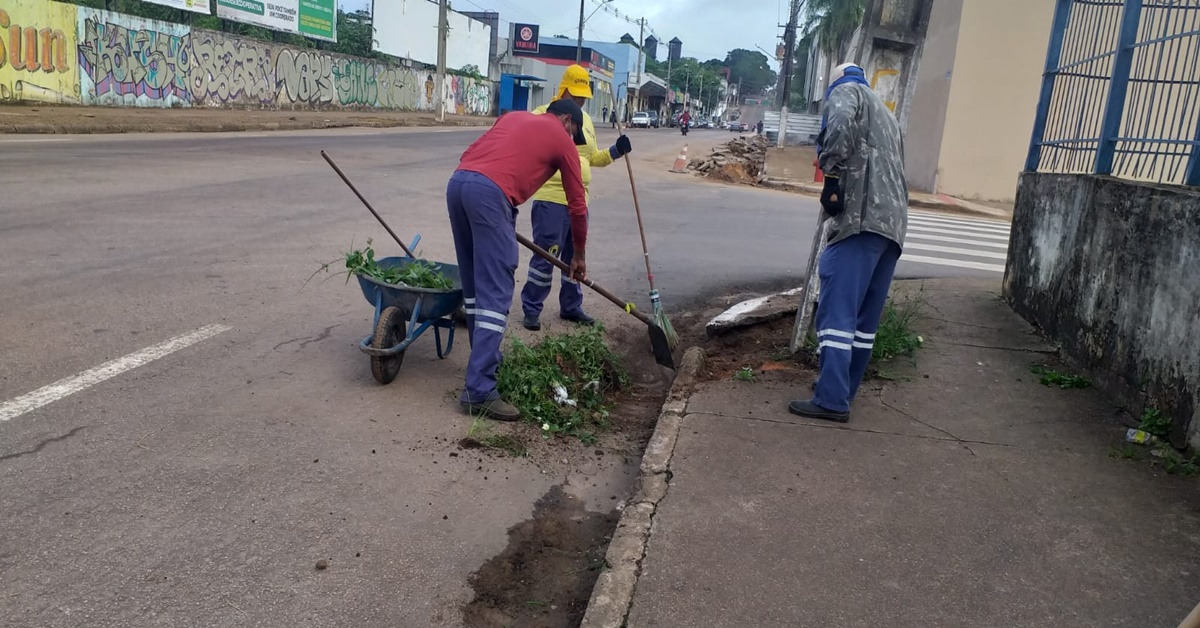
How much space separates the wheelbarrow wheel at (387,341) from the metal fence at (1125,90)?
4.23 metres

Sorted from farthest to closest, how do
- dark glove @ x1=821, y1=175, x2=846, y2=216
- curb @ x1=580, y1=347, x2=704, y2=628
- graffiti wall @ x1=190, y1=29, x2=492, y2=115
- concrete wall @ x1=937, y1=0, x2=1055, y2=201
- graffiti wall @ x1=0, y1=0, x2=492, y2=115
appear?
graffiti wall @ x1=190, y1=29, x2=492, y2=115 < graffiti wall @ x1=0, y1=0, x2=492, y2=115 < concrete wall @ x1=937, y1=0, x2=1055, y2=201 < dark glove @ x1=821, y1=175, x2=846, y2=216 < curb @ x1=580, y1=347, x2=704, y2=628

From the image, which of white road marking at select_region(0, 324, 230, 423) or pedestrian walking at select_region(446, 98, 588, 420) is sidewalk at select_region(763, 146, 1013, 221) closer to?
pedestrian walking at select_region(446, 98, 588, 420)

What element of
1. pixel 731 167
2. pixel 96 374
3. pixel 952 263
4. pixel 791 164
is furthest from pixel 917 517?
pixel 791 164

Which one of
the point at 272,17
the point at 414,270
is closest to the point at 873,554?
the point at 414,270

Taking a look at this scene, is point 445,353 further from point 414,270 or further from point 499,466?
point 499,466

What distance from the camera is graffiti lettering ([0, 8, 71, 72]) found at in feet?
73.6

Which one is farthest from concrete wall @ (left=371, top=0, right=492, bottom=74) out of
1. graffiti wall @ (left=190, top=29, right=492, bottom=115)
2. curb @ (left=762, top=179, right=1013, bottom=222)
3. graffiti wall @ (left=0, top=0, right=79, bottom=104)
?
curb @ (left=762, top=179, right=1013, bottom=222)

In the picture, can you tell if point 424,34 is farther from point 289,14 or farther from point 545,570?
point 545,570

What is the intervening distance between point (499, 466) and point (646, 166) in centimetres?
2146

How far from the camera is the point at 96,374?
4668mm

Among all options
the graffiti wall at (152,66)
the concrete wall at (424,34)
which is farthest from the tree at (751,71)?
the graffiti wall at (152,66)

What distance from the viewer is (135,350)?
5.09 metres

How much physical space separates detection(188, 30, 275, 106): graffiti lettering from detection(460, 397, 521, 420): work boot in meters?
29.9

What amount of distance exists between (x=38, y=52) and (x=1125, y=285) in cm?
2675
